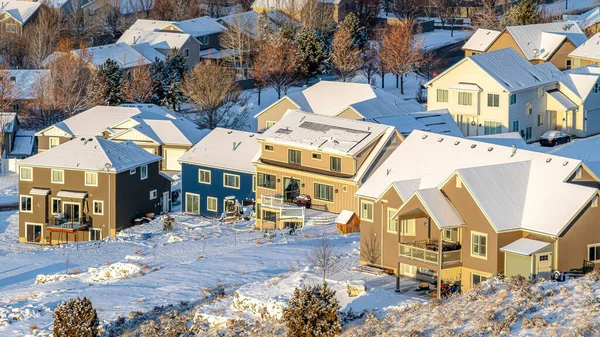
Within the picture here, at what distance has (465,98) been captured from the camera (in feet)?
267

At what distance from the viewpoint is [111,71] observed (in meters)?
100

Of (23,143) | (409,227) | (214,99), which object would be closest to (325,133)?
(409,227)

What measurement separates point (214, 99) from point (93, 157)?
2488 cm

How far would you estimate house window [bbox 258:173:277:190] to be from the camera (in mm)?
64438

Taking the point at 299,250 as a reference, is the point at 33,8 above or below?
above

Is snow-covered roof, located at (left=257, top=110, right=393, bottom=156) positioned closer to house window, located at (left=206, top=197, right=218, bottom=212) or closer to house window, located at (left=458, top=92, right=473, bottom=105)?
house window, located at (left=206, top=197, right=218, bottom=212)

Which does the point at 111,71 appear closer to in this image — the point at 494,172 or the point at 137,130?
the point at 137,130

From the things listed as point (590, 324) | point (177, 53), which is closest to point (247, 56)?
point (177, 53)

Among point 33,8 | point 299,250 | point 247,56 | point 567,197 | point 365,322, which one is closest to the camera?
point 365,322

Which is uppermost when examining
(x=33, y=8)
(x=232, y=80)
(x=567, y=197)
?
(x=33, y=8)

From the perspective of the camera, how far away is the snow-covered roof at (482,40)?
342 feet

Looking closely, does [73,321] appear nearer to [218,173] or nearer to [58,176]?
[58,176]

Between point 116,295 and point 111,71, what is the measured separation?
54.7 metres

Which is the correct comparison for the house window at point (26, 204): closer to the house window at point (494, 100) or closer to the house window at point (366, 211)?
the house window at point (366, 211)
